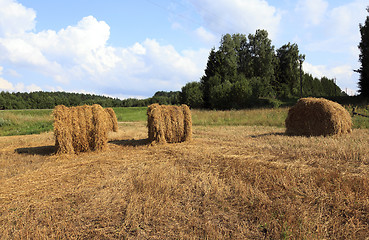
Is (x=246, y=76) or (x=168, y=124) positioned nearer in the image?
(x=168, y=124)

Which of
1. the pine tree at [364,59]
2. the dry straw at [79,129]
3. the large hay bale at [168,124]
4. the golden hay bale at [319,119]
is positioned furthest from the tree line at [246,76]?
the dry straw at [79,129]

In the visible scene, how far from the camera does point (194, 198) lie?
3.30 meters

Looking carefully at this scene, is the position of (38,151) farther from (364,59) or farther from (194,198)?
(364,59)

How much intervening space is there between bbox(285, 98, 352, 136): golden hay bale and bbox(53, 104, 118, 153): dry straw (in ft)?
26.6

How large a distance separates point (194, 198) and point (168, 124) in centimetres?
473

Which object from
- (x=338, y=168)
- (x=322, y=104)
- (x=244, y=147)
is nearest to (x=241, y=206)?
(x=338, y=168)

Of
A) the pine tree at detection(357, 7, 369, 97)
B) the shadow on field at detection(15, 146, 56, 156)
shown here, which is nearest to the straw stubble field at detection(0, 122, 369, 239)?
the shadow on field at detection(15, 146, 56, 156)

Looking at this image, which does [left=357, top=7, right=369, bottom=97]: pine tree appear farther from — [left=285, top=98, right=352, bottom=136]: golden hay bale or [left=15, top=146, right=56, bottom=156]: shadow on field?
[left=15, top=146, right=56, bottom=156]: shadow on field

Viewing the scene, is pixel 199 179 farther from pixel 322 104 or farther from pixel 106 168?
pixel 322 104

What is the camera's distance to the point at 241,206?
304 centimetres

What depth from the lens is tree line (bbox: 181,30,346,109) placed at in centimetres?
3625

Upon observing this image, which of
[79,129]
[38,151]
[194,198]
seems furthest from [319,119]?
[38,151]

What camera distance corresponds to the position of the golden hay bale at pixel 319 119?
331 inches

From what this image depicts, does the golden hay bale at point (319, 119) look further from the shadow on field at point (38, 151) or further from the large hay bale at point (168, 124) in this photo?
the shadow on field at point (38, 151)
